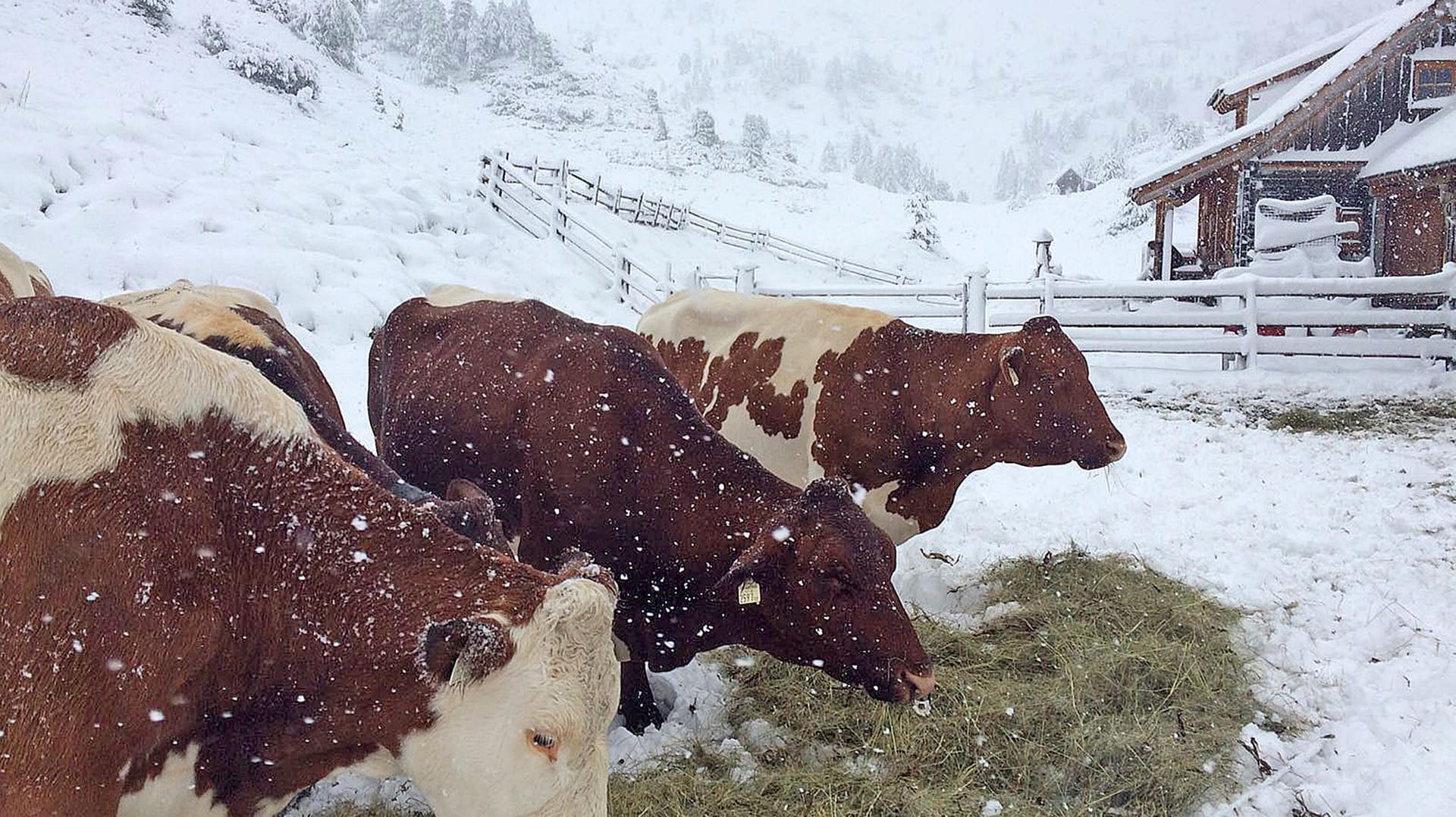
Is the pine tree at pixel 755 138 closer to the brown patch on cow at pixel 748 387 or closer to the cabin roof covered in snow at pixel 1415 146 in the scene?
the cabin roof covered in snow at pixel 1415 146

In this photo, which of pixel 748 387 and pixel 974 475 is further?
pixel 974 475

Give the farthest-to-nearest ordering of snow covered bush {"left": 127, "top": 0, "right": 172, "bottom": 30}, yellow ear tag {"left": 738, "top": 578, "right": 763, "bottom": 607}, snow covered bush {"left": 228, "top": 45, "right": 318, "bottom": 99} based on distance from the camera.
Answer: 1. snow covered bush {"left": 228, "top": 45, "right": 318, "bottom": 99}
2. snow covered bush {"left": 127, "top": 0, "right": 172, "bottom": 30}
3. yellow ear tag {"left": 738, "top": 578, "right": 763, "bottom": 607}

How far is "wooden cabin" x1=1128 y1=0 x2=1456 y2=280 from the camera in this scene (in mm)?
15367

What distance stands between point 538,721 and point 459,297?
4070mm

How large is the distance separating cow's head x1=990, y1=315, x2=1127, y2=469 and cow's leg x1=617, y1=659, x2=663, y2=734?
2.36 meters

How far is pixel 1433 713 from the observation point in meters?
3.66

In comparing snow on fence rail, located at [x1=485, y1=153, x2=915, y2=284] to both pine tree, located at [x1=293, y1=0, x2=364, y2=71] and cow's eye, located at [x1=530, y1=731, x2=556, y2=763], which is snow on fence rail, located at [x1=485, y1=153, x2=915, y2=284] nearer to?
pine tree, located at [x1=293, y1=0, x2=364, y2=71]

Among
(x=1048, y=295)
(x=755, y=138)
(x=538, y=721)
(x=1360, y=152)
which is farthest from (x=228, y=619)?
(x=755, y=138)

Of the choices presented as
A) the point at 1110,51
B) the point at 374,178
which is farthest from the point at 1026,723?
the point at 1110,51

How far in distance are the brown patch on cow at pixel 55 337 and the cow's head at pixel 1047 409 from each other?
4.05 metres

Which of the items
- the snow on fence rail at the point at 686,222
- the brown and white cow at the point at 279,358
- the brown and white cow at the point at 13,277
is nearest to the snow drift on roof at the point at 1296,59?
the snow on fence rail at the point at 686,222

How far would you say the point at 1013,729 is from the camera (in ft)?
12.1

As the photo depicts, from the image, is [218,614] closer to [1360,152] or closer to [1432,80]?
[1360,152]

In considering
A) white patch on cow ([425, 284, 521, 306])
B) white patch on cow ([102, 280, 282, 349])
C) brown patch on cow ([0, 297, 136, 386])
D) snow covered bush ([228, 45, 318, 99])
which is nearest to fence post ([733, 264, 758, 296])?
white patch on cow ([425, 284, 521, 306])
